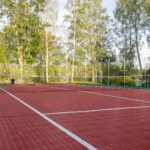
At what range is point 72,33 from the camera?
2850 centimetres

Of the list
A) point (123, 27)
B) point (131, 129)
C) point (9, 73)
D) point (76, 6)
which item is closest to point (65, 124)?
point (131, 129)

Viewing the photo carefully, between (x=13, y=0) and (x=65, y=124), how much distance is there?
27.4m

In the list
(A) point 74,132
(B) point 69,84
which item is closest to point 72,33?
(B) point 69,84

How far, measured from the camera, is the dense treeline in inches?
1027

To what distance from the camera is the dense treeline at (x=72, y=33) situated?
85.6 feet

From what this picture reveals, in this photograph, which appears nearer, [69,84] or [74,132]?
[74,132]

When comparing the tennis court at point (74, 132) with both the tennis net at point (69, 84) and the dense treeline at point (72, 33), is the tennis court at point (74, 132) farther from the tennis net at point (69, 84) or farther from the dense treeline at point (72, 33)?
the dense treeline at point (72, 33)

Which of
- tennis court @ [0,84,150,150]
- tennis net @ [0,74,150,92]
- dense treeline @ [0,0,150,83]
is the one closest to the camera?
tennis court @ [0,84,150,150]

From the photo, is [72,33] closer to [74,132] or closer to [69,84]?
[69,84]

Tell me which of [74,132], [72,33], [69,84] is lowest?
[74,132]

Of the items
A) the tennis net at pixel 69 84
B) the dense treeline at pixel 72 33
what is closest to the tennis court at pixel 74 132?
the tennis net at pixel 69 84

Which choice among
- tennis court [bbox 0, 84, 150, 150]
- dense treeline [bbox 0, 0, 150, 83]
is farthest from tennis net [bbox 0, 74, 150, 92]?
tennis court [bbox 0, 84, 150, 150]

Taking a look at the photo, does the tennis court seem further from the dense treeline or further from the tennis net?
the dense treeline

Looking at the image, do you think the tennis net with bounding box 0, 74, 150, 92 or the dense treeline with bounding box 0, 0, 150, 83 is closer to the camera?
the tennis net with bounding box 0, 74, 150, 92
